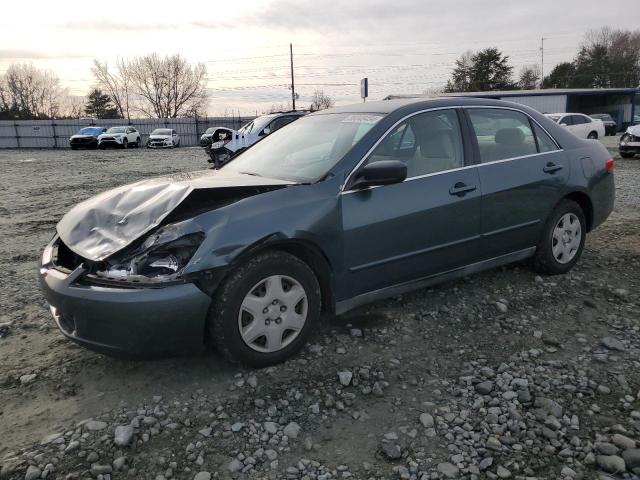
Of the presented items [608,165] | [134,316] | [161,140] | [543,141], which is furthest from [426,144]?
[161,140]

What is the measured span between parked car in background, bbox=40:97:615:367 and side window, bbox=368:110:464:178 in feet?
0.03

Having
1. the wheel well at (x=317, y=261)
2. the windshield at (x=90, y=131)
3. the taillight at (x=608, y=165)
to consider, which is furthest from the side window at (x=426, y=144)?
the windshield at (x=90, y=131)

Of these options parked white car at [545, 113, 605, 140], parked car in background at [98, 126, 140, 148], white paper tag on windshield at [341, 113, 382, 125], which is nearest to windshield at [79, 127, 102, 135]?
parked car in background at [98, 126, 140, 148]

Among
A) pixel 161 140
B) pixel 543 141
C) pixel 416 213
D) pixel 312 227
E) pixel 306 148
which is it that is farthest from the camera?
pixel 161 140

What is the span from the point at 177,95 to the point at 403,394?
72795mm

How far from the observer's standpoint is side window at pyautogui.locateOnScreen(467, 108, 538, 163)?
4.12m

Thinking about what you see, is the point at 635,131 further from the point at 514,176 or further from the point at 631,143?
the point at 514,176

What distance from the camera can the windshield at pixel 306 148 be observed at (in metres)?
3.57

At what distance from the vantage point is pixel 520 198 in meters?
4.23

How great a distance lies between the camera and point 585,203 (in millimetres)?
4820

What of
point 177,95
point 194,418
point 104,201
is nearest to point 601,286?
point 194,418

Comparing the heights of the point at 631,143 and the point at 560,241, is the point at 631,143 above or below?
above

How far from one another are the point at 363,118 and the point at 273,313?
1.61 m

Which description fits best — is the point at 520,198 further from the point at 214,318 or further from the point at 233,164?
the point at 214,318
